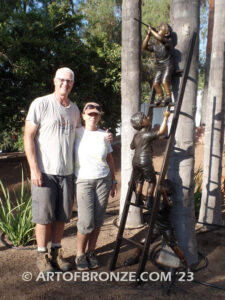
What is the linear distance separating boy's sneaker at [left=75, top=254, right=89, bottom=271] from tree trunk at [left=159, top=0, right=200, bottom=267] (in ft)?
2.66

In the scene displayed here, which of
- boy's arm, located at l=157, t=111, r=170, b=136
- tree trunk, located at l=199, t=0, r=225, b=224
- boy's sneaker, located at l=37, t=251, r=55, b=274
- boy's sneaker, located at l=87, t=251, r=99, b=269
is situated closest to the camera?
boy's arm, located at l=157, t=111, r=170, b=136

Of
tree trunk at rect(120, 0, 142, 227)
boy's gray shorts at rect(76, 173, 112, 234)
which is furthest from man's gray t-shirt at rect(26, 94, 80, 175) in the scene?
tree trunk at rect(120, 0, 142, 227)

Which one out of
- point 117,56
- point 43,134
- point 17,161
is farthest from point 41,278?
point 117,56

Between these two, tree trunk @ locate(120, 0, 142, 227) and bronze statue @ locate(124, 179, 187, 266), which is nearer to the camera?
bronze statue @ locate(124, 179, 187, 266)

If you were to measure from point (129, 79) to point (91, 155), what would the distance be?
1.63 metres

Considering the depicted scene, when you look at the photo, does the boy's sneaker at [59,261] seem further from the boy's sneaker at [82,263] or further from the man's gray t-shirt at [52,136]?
the man's gray t-shirt at [52,136]

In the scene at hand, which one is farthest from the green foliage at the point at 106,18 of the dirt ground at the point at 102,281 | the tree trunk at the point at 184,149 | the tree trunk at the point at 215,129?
the dirt ground at the point at 102,281

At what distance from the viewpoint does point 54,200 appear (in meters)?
2.99

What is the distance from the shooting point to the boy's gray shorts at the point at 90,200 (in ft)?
9.69

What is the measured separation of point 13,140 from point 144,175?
10.1 meters

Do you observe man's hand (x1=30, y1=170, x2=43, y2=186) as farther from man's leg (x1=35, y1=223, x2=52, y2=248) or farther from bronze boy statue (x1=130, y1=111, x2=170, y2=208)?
bronze boy statue (x1=130, y1=111, x2=170, y2=208)

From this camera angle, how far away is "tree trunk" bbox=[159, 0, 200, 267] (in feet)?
9.32

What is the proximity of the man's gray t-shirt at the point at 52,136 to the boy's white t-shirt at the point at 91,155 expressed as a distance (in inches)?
4.3

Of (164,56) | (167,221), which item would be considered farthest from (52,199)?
(164,56)
